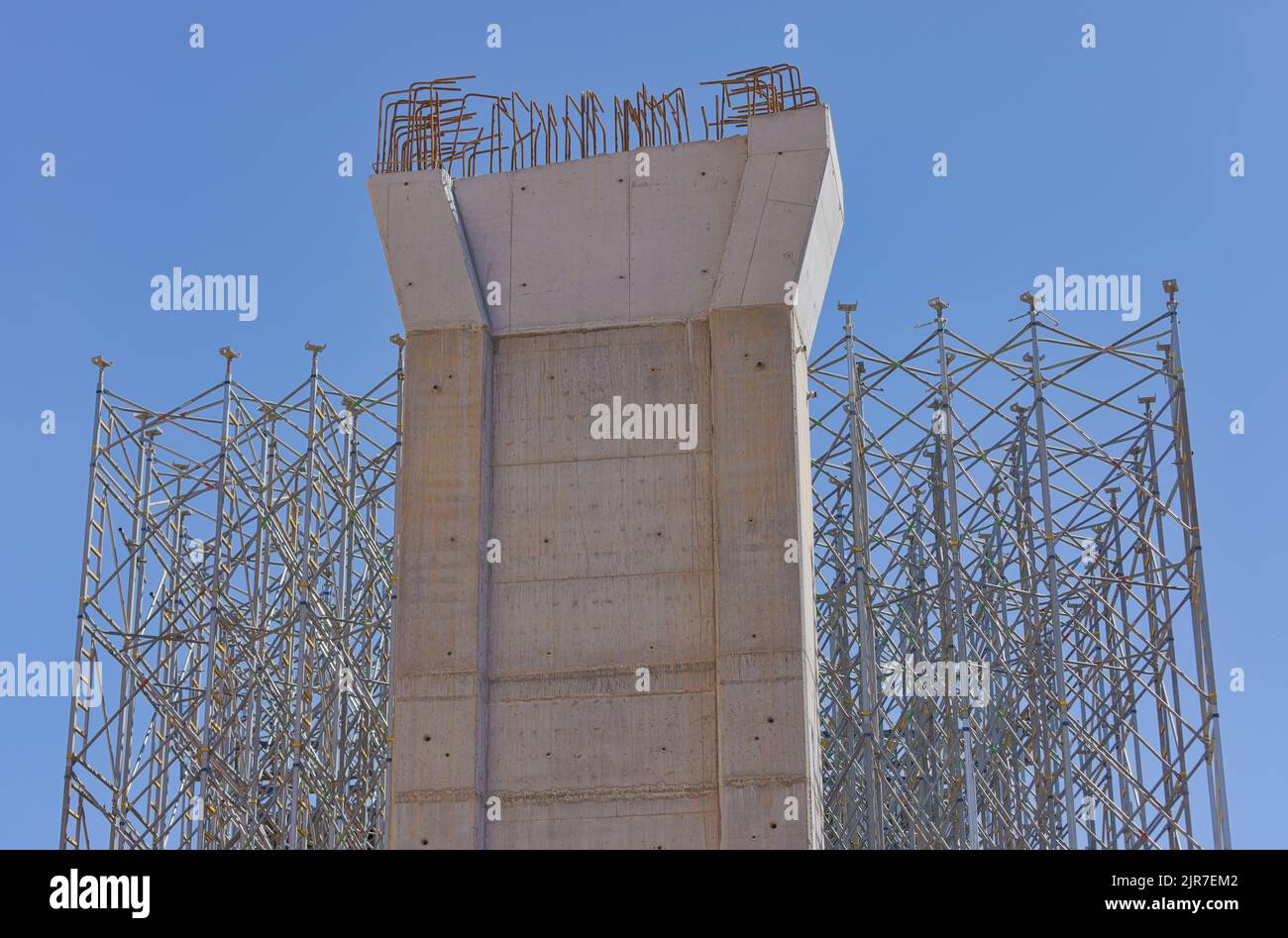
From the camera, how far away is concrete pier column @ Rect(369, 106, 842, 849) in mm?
14922

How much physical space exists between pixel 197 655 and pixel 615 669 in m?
15.8

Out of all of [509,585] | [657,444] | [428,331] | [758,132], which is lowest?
[509,585]

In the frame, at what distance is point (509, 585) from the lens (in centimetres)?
1559

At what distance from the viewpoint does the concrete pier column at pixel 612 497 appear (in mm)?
14922

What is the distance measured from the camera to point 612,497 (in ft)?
51.3

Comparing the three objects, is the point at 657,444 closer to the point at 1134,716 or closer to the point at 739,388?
the point at 739,388
